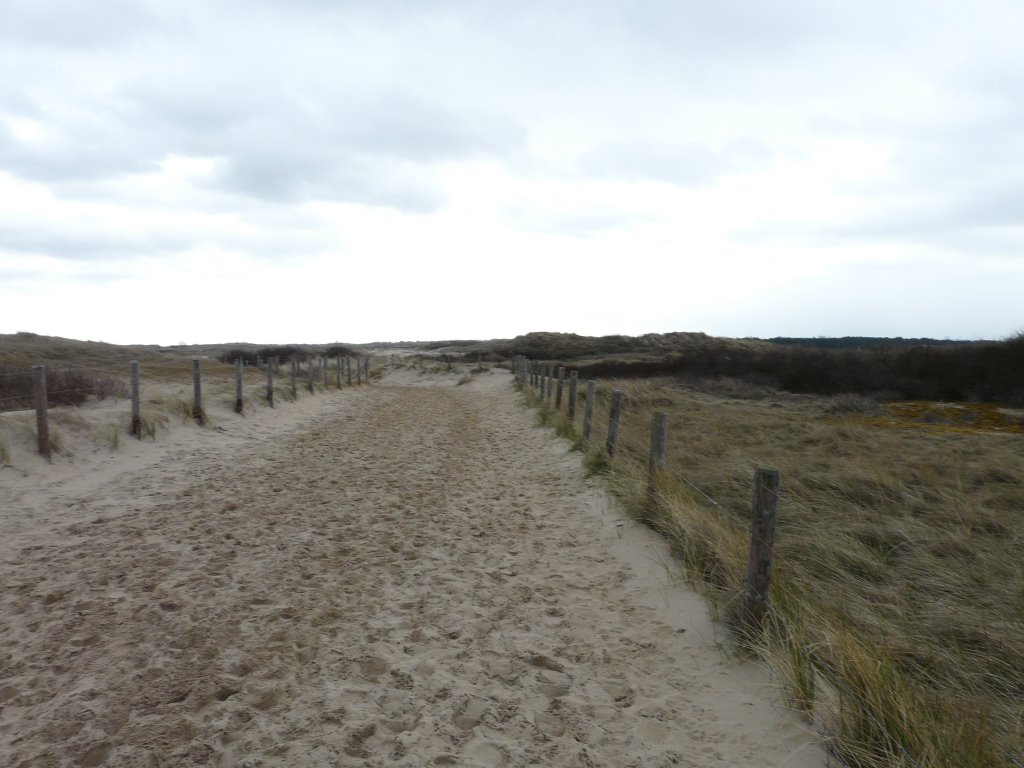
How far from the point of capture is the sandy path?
323cm

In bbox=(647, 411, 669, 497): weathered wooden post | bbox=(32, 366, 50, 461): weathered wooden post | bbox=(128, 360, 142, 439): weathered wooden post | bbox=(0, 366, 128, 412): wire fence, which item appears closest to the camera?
bbox=(647, 411, 669, 497): weathered wooden post

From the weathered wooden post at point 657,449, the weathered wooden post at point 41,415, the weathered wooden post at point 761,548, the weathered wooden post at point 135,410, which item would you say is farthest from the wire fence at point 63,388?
the weathered wooden post at point 761,548

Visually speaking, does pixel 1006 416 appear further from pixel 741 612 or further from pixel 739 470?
pixel 741 612

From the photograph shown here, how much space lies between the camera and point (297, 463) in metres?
10.6

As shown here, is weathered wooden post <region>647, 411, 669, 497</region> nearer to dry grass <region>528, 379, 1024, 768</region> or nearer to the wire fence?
dry grass <region>528, 379, 1024, 768</region>

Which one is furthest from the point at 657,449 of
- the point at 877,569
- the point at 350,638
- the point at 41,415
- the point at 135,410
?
the point at 135,410

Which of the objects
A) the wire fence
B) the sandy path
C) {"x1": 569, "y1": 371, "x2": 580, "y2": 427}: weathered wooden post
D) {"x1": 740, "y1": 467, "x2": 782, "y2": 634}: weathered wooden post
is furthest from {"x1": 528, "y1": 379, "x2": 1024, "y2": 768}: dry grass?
the wire fence

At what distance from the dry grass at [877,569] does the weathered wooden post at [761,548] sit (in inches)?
5.3

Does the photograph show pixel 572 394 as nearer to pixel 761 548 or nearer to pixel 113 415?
pixel 113 415

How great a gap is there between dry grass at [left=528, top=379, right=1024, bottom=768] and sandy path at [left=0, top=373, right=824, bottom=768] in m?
0.35

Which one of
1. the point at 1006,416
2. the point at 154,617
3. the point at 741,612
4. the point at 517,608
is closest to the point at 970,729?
the point at 741,612

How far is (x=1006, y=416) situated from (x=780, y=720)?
20933 mm

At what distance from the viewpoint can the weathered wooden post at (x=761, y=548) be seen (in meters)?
3.90

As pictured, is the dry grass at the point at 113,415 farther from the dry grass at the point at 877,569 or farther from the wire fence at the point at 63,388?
the dry grass at the point at 877,569
